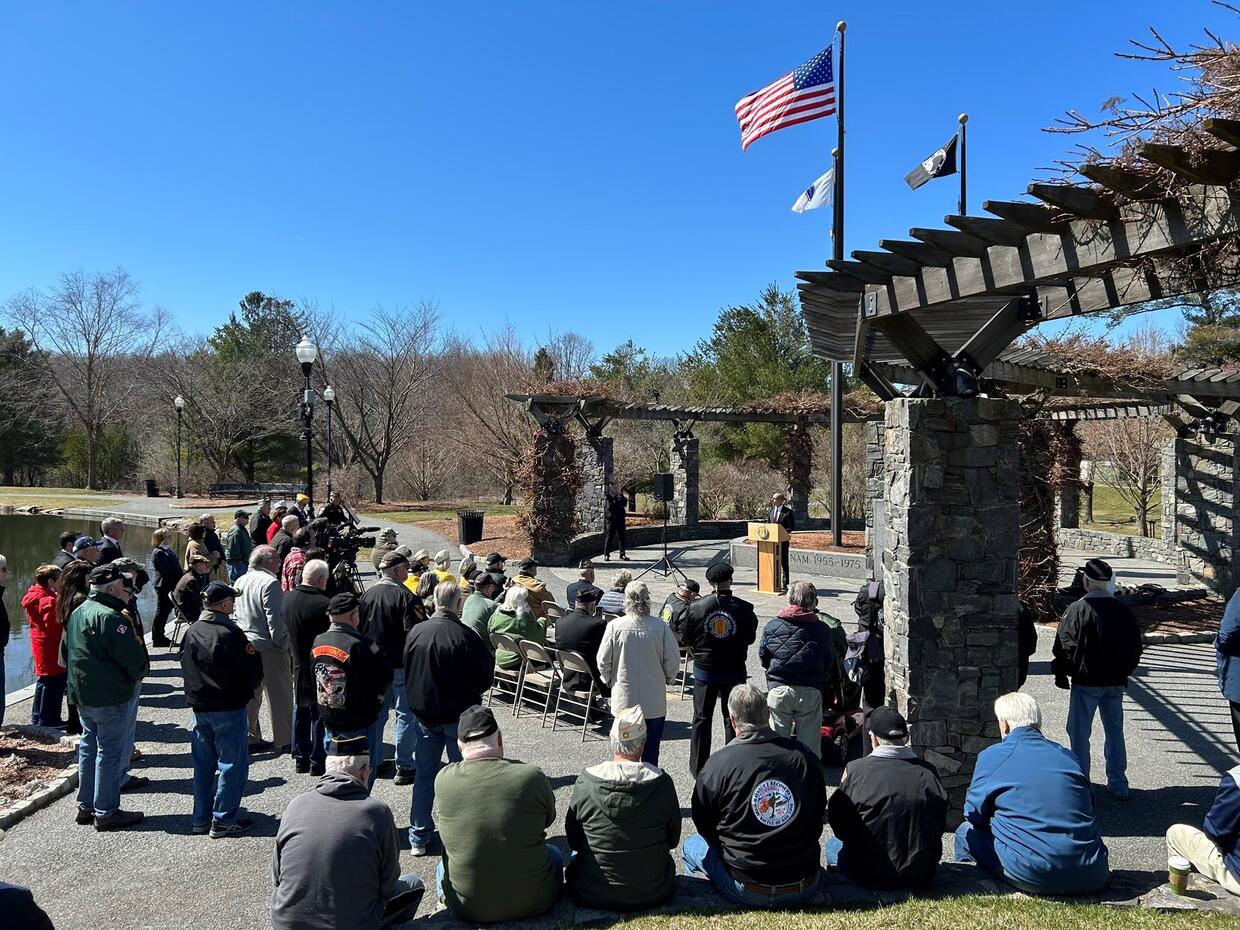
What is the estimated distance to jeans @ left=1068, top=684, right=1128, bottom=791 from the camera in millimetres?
5438

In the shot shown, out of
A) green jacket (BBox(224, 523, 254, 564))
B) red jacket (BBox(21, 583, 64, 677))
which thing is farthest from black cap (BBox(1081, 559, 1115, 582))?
green jacket (BBox(224, 523, 254, 564))

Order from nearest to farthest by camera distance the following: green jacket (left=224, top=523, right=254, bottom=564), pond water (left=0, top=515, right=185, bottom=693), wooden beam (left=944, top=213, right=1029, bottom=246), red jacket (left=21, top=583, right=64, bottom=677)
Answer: wooden beam (left=944, top=213, right=1029, bottom=246) < red jacket (left=21, top=583, right=64, bottom=677) < pond water (left=0, top=515, right=185, bottom=693) < green jacket (left=224, top=523, right=254, bottom=564)

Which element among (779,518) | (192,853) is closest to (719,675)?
(192,853)

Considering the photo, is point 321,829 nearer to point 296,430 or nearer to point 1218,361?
point 1218,361

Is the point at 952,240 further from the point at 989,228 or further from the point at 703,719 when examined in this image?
the point at 703,719

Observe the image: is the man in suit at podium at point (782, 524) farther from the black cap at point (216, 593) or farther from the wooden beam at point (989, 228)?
the black cap at point (216, 593)

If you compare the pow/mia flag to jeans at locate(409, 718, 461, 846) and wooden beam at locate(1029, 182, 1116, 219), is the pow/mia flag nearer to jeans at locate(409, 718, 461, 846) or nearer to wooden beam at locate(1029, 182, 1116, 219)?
wooden beam at locate(1029, 182, 1116, 219)

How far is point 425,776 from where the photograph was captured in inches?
190

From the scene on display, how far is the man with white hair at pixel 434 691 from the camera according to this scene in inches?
189

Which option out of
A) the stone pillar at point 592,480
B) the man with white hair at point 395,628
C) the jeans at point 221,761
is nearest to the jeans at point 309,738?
the man with white hair at point 395,628

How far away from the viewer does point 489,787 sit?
3598mm

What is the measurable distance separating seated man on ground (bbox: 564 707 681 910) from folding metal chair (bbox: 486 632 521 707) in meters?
3.86

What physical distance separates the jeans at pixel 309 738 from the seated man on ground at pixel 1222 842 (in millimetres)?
5423

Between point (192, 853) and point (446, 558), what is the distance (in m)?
3.64
